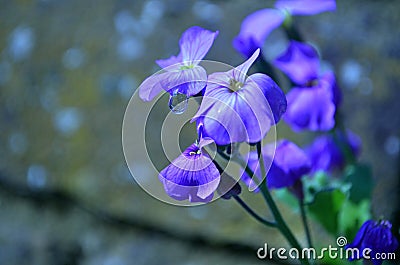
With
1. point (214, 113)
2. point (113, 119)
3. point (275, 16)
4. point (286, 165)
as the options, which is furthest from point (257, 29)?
point (113, 119)

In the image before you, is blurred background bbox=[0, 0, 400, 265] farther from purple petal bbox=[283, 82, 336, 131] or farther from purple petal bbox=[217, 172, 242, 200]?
purple petal bbox=[217, 172, 242, 200]

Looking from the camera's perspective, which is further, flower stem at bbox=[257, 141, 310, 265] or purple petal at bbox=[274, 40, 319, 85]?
purple petal at bbox=[274, 40, 319, 85]

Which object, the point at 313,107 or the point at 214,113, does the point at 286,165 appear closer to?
the point at 313,107

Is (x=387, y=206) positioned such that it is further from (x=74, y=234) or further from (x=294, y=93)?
(x=74, y=234)

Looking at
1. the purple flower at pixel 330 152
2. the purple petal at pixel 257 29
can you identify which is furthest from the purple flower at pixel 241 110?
the purple flower at pixel 330 152

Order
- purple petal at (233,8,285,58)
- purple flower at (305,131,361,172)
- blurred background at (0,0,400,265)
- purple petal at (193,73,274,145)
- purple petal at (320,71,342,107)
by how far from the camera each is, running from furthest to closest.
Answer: blurred background at (0,0,400,265)
purple flower at (305,131,361,172)
purple petal at (320,71,342,107)
purple petal at (233,8,285,58)
purple petal at (193,73,274,145)

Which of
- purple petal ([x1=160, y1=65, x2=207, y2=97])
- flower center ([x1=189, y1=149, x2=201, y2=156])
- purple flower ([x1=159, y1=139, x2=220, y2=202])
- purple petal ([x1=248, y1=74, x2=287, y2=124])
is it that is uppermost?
purple petal ([x1=160, y1=65, x2=207, y2=97])

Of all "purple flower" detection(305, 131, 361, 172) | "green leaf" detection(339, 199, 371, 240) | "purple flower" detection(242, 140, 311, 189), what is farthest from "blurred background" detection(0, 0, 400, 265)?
"purple flower" detection(242, 140, 311, 189)
